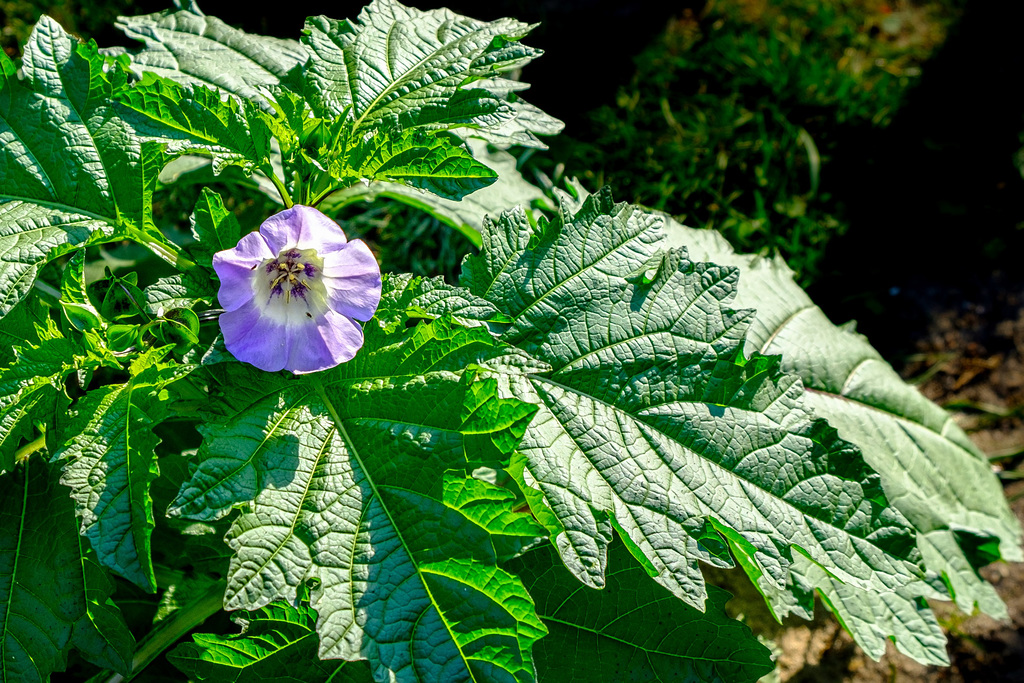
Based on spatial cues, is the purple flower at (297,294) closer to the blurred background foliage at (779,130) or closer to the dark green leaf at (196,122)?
the dark green leaf at (196,122)

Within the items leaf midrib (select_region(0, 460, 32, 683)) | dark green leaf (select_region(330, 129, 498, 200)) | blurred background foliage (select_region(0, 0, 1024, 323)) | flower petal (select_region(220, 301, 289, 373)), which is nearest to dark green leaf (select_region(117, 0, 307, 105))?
dark green leaf (select_region(330, 129, 498, 200))

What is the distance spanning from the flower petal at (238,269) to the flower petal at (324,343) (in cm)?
10

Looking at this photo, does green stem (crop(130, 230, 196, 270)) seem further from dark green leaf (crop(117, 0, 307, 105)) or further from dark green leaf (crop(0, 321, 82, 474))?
dark green leaf (crop(117, 0, 307, 105))

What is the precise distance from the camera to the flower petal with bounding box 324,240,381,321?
142 centimetres

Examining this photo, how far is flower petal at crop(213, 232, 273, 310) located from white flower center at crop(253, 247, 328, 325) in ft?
→ 0.11

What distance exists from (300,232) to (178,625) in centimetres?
94

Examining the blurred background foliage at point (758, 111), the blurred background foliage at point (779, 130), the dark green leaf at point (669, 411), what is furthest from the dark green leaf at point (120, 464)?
the blurred background foliage at point (758, 111)

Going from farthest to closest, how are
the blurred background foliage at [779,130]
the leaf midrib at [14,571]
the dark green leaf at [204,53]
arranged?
the blurred background foliage at [779,130] → the dark green leaf at [204,53] → the leaf midrib at [14,571]

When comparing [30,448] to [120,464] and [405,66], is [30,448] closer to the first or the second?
Result: [120,464]

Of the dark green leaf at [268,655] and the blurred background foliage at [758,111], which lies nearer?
the dark green leaf at [268,655]

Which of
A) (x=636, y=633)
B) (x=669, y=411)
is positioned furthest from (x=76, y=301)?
(x=636, y=633)

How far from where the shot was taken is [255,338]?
1.38 meters

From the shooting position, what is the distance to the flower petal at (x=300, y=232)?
4.59ft

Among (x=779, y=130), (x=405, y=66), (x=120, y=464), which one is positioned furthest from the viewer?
(x=779, y=130)
